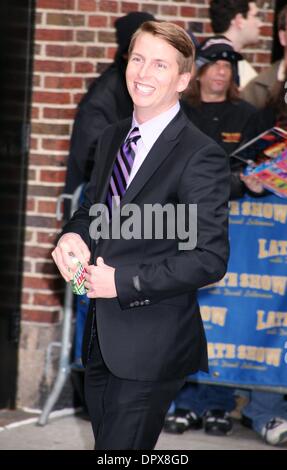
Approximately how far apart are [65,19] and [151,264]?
354 centimetres

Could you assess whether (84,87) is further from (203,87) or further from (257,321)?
(257,321)

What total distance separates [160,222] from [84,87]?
3396 mm

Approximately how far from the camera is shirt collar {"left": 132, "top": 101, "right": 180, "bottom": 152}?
3.82m

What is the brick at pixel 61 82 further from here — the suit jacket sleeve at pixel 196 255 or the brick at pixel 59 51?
the suit jacket sleeve at pixel 196 255

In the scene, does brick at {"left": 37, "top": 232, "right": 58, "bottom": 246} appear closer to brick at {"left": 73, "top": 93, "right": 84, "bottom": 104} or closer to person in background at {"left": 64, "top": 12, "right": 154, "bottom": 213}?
person in background at {"left": 64, "top": 12, "right": 154, "bottom": 213}

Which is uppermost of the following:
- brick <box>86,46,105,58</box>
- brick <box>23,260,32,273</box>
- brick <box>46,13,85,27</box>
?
brick <box>46,13,85,27</box>

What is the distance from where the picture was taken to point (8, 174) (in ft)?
22.0

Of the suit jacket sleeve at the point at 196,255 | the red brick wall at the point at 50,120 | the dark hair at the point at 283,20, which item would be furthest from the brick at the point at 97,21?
the suit jacket sleeve at the point at 196,255

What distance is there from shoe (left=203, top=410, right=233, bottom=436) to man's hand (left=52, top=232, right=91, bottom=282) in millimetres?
2983

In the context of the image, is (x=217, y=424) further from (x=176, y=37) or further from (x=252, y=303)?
(x=176, y=37)

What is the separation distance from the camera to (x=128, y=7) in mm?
7047

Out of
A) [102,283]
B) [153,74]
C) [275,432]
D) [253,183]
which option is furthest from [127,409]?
[275,432]

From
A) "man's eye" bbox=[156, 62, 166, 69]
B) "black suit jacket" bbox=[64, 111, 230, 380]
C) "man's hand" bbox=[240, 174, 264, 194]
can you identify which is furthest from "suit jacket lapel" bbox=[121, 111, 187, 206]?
"man's hand" bbox=[240, 174, 264, 194]
